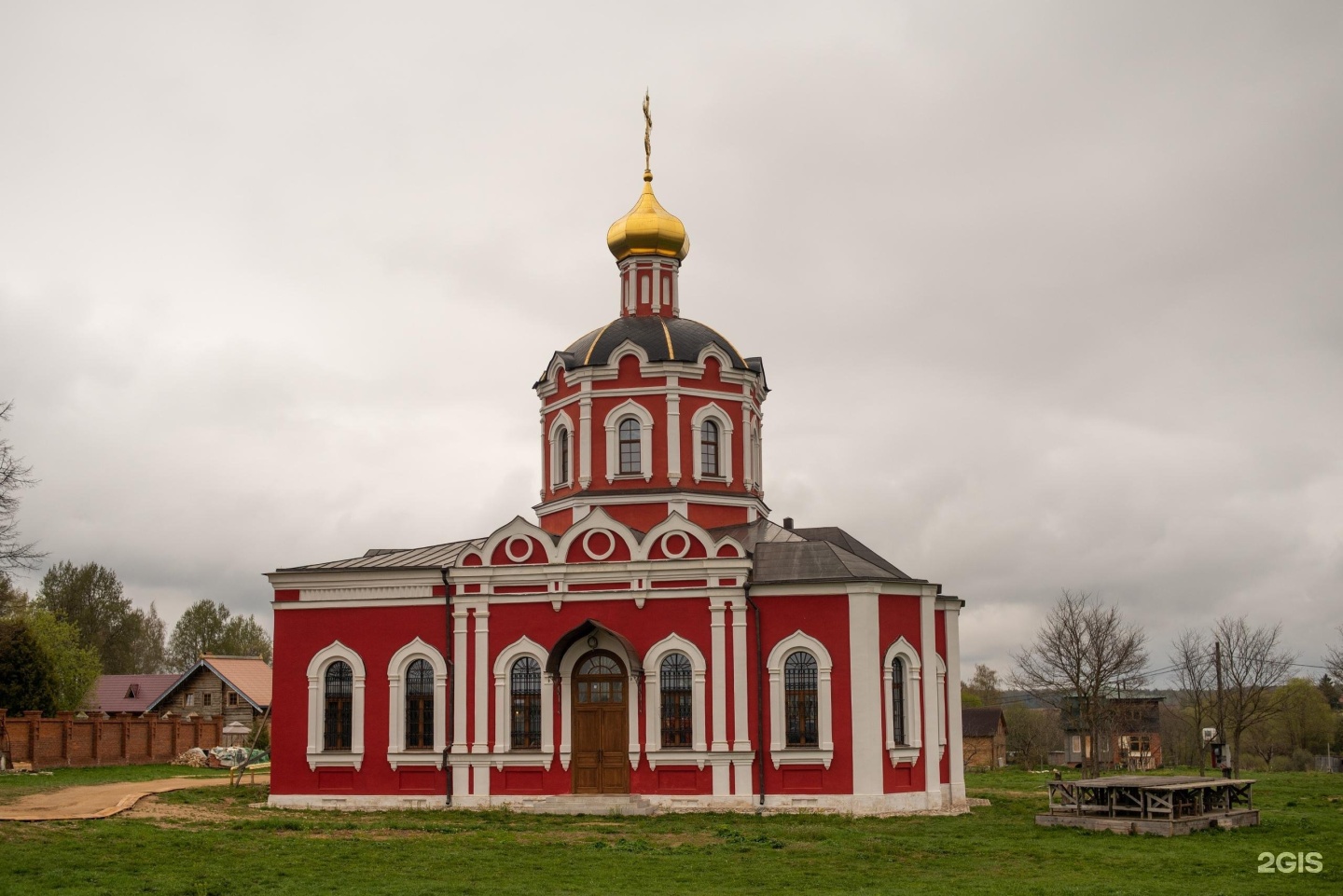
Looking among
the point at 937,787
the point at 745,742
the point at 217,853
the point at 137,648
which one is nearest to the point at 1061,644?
the point at 937,787

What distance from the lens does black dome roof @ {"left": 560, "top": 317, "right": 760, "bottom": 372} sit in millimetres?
30141

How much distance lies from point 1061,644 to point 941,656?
28.0 feet

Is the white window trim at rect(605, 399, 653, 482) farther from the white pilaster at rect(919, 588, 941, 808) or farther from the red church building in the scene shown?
the white pilaster at rect(919, 588, 941, 808)

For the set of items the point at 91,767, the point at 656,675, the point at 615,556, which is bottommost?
the point at 91,767

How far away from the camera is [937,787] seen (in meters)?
26.8

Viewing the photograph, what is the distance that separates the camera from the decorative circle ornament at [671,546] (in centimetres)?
2672

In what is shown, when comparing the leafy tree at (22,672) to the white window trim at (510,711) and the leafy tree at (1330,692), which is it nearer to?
the white window trim at (510,711)

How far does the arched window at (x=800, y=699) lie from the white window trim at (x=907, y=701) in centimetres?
140

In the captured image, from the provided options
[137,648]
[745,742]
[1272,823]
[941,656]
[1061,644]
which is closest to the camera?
[1272,823]

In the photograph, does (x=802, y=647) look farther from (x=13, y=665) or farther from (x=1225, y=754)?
(x=13, y=665)

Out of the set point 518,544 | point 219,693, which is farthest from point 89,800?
point 219,693

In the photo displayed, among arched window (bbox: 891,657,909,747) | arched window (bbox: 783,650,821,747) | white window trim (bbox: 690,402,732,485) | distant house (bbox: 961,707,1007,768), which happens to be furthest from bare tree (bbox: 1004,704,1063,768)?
arched window (bbox: 783,650,821,747)

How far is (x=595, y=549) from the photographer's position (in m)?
27.1

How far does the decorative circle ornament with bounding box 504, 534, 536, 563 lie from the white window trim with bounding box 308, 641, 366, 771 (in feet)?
12.6
